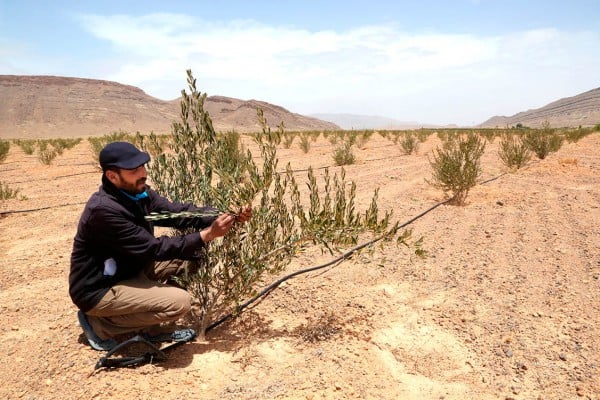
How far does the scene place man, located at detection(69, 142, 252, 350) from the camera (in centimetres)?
253

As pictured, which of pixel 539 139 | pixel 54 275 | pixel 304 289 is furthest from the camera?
pixel 539 139

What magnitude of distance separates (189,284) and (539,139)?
43.6 ft

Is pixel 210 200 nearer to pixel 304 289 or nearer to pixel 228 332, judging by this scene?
pixel 228 332

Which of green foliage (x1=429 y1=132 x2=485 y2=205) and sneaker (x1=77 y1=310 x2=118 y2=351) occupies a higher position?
green foliage (x1=429 y1=132 x2=485 y2=205)

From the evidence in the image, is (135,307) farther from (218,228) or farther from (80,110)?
(80,110)

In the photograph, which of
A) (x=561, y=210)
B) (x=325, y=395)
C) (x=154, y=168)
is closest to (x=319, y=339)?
(x=325, y=395)

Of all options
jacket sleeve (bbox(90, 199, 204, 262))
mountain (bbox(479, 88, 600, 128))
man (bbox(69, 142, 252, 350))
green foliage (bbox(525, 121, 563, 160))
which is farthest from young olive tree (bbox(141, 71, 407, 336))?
mountain (bbox(479, 88, 600, 128))

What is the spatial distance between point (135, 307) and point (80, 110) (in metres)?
83.1

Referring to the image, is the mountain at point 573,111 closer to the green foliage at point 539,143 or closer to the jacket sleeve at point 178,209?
the green foliage at point 539,143

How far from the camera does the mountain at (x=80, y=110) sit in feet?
213

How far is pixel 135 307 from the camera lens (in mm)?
2748

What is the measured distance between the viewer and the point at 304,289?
4000 mm

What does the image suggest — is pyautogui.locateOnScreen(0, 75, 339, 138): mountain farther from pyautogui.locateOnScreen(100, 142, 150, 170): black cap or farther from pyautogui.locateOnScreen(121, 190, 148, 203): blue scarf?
pyautogui.locateOnScreen(100, 142, 150, 170): black cap

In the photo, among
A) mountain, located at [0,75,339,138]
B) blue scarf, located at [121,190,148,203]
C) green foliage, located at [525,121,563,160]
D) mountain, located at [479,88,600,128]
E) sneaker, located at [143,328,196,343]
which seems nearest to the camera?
blue scarf, located at [121,190,148,203]
